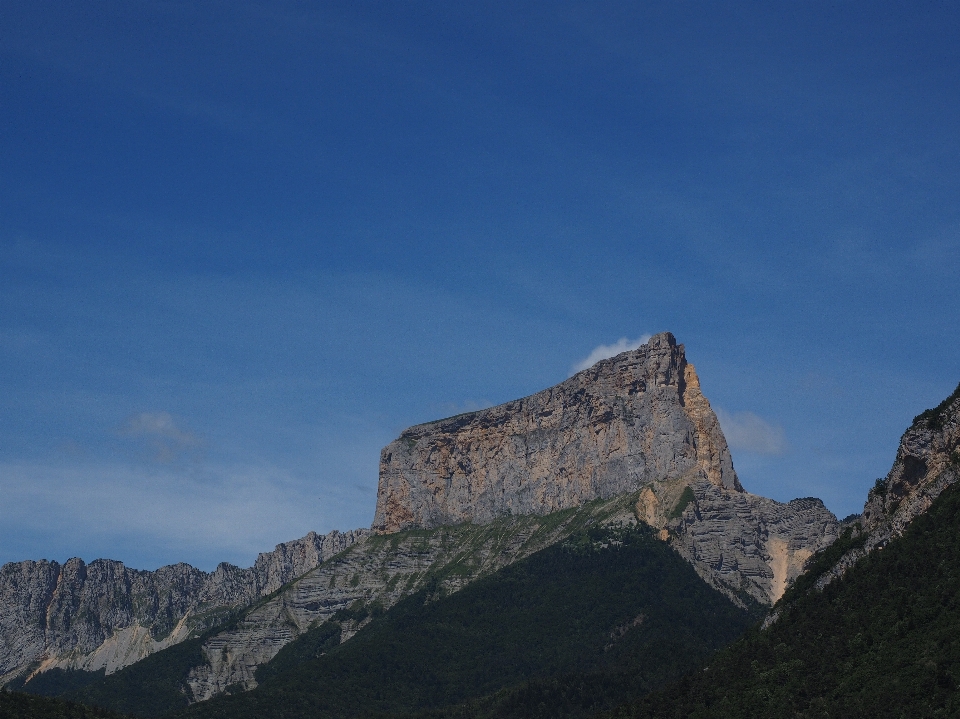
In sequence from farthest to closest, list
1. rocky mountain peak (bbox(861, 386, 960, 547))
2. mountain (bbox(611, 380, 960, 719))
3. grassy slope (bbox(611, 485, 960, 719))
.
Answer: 1. rocky mountain peak (bbox(861, 386, 960, 547))
2. mountain (bbox(611, 380, 960, 719))
3. grassy slope (bbox(611, 485, 960, 719))

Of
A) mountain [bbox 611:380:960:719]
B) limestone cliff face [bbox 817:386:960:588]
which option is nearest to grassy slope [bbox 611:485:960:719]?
mountain [bbox 611:380:960:719]

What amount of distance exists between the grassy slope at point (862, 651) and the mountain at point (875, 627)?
156 mm

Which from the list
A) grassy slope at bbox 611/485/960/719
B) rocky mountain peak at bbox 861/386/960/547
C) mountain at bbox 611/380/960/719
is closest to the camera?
grassy slope at bbox 611/485/960/719

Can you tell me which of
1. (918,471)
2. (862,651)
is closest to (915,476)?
(918,471)

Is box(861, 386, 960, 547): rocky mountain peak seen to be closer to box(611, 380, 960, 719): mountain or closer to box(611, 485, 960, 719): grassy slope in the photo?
box(611, 380, 960, 719): mountain

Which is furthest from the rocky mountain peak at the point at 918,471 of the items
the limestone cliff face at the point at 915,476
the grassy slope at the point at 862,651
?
the grassy slope at the point at 862,651

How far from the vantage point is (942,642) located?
152m

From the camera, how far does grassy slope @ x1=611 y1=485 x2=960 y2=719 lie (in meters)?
151

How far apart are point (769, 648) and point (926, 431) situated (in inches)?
1358

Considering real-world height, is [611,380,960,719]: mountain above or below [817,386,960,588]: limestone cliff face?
below

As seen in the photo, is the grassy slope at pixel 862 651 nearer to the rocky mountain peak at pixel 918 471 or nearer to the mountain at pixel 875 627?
the mountain at pixel 875 627

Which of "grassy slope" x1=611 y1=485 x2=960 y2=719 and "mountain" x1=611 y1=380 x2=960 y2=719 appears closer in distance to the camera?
"grassy slope" x1=611 y1=485 x2=960 y2=719

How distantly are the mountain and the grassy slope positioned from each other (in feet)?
0.51

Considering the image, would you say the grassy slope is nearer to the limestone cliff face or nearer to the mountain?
the mountain
